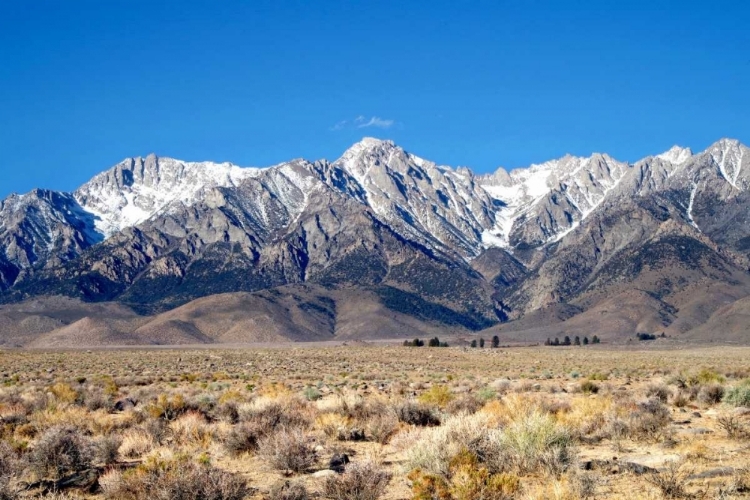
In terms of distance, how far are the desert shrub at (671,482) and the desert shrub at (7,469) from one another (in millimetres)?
9602

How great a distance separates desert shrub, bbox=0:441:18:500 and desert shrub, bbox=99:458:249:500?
1.35m

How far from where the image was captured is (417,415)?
1872 centimetres

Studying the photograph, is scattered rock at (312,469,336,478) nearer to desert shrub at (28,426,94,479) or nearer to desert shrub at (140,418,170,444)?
desert shrub at (28,426,94,479)

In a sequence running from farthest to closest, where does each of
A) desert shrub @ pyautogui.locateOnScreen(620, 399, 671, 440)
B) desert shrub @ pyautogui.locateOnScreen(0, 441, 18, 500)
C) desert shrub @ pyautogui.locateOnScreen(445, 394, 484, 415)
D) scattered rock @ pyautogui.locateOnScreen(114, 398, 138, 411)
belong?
scattered rock @ pyautogui.locateOnScreen(114, 398, 138, 411) → desert shrub @ pyautogui.locateOnScreen(445, 394, 484, 415) → desert shrub @ pyautogui.locateOnScreen(620, 399, 671, 440) → desert shrub @ pyautogui.locateOnScreen(0, 441, 18, 500)

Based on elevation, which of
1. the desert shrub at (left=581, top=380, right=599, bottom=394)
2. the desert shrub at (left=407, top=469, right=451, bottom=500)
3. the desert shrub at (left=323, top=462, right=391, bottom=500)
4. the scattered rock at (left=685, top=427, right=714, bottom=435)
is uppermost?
the desert shrub at (left=323, top=462, right=391, bottom=500)

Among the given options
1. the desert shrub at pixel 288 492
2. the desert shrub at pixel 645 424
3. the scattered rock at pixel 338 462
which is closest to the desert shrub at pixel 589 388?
the desert shrub at pixel 645 424

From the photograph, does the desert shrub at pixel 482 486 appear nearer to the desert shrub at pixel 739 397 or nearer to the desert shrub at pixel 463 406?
the desert shrub at pixel 463 406

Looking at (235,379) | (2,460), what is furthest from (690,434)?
(235,379)

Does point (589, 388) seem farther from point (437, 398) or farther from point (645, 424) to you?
point (645, 424)

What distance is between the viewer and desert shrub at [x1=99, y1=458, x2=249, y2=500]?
1034cm

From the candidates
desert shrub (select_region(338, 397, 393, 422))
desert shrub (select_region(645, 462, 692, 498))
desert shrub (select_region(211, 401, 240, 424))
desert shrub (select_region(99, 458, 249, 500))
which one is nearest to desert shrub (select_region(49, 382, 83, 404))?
desert shrub (select_region(211, 401, 240, 424))

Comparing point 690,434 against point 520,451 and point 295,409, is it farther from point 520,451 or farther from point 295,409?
point 295,409

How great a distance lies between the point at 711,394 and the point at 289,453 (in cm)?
1765

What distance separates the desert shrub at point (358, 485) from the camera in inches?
421
